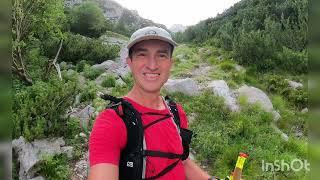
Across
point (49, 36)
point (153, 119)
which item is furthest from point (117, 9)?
point (153, 119)

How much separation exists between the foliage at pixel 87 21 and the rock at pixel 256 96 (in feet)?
56.0

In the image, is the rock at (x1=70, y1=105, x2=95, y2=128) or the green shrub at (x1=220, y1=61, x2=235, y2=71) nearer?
the rock at (x1=70, y1=105, x2=95, y2=128)

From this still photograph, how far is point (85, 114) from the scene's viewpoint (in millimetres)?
10656

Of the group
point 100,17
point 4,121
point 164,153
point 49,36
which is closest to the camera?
point 4,121

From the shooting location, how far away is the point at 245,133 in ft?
36.8

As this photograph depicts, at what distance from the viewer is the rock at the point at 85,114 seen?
1024cm

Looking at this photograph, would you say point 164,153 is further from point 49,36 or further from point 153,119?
point 49,36

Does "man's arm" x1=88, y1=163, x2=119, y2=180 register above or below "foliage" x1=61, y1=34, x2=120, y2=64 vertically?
above

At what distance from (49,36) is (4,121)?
748 inches

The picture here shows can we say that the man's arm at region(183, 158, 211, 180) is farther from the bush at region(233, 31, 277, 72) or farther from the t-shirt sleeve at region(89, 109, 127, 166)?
the bush at region(233, 31, 277, 72)

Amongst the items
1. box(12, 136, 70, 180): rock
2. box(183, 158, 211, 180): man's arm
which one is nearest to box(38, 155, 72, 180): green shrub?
box(12, 136, 70, 180): rock

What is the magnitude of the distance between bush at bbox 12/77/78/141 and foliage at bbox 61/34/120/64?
856 centimetres

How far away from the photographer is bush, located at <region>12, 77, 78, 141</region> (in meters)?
8.73

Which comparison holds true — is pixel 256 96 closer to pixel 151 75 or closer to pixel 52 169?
pixel 52 169
